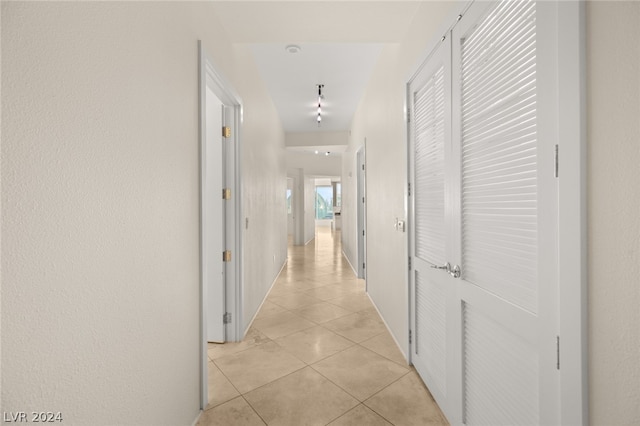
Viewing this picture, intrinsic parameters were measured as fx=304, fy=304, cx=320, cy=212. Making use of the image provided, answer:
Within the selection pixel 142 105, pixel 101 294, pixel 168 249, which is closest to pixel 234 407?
pixel 168 249

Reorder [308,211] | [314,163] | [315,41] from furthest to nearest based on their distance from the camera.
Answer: [308,211] → [314,163] → [315,41]

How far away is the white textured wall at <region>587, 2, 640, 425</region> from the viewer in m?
0.75

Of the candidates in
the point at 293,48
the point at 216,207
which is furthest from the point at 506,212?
the point at 293,48

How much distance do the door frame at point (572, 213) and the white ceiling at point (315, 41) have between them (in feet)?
4.98

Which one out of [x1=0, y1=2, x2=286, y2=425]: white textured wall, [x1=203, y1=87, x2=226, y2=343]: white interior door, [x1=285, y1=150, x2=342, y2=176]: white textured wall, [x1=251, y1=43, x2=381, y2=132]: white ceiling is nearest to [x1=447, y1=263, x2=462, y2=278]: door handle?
[x1=0, y1=2, x2=286, y2=425]: white textured wall

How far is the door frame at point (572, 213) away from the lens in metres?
0.87

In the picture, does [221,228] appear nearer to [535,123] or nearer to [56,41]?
[56,41]

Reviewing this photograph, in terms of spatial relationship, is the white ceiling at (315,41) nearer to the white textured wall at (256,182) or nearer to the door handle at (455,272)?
the white textured wall at (256,182)

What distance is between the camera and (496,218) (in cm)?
129

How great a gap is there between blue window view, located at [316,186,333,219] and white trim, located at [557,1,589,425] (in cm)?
1683

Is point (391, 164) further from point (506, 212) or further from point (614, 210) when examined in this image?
point (614, 210)

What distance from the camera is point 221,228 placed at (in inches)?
107

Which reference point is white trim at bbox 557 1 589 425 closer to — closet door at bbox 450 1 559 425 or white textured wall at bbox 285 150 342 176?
closet door at bbox 450 1 559 425

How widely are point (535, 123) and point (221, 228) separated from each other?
93.4 inches
